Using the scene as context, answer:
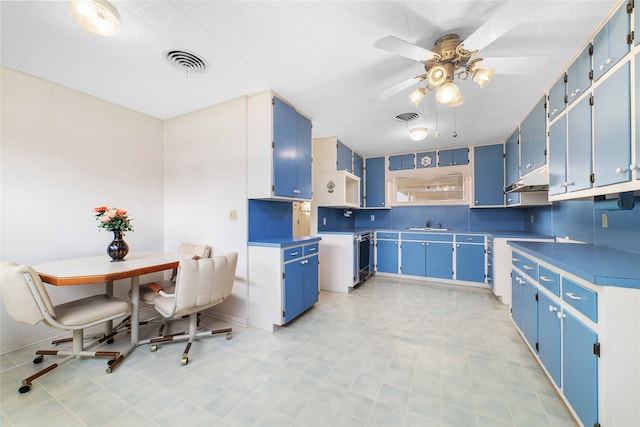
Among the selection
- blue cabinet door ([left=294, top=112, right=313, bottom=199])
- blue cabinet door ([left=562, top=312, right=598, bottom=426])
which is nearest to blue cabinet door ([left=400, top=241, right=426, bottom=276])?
blue cabinet door ([left=294, top=112, right=313, bottom=199])

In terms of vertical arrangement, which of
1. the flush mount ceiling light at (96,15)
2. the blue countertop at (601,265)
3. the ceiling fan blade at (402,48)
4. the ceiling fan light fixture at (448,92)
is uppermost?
the flush mount ceiling light at (96,15)

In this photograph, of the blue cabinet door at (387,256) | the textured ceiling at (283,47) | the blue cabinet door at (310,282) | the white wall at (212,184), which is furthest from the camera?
the blue cabinet door at (387,256)

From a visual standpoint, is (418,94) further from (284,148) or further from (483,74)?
(284,148)

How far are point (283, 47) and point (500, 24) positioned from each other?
1.42m

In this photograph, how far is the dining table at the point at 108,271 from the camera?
180 centimetres

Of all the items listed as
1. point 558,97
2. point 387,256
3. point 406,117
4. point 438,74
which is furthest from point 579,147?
point 387,256

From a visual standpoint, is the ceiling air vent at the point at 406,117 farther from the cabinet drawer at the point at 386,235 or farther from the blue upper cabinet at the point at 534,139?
the cabinet drawer at the point at 386,235

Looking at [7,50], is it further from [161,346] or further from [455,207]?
[455,207]

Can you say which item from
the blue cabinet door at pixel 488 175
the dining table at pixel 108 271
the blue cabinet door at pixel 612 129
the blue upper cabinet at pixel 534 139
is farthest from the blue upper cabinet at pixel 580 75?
the dining table at pixel 108 271

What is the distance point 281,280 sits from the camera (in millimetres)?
2619

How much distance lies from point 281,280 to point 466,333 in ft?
6.53

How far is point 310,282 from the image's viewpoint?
10.1 ft

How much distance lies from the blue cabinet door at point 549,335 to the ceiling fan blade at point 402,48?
1.82m

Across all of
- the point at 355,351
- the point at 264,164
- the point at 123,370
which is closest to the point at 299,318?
the point at 355,351
